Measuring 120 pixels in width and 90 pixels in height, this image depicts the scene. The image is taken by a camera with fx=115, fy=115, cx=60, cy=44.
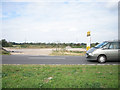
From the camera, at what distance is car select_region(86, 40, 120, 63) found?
926 cm

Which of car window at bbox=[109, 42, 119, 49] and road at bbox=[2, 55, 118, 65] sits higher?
car window at bbox=[109, 42, 119, 49]

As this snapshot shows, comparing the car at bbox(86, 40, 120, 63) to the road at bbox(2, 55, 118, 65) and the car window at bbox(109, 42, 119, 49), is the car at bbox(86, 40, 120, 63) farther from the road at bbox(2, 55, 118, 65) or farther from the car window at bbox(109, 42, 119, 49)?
the road at bbox(2, 55, 118, 65)

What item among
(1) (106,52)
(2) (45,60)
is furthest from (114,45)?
(2) (45,60)

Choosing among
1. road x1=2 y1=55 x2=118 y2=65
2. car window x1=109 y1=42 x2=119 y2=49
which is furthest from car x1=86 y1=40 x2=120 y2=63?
road x1=2 y1=55 x2=118 y2=65

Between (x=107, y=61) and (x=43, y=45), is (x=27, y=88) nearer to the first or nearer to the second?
(x=107, y=61)

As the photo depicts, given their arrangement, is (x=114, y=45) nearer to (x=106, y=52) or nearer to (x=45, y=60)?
(x=106, y=52)

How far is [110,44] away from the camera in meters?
9.41

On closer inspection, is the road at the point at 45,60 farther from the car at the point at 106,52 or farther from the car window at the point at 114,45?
the car window at the point at 114,45

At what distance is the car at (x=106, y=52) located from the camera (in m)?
9.26

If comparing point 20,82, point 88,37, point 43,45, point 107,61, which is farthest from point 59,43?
point 43,45

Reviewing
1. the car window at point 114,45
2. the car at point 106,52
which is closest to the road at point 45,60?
the car at point 106,52

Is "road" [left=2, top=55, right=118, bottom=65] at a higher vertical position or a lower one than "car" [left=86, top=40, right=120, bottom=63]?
lower

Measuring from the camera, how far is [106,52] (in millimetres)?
9289

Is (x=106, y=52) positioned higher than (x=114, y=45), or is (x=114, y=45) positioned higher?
(x=114, y=45)
